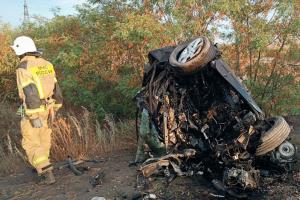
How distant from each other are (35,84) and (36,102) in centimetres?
28

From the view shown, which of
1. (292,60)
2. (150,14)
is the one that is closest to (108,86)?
(150,14)

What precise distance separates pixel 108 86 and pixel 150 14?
2154 millimetres

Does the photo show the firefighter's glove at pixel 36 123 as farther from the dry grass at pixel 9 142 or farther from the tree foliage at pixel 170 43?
the tree foliage at pixel 170 43

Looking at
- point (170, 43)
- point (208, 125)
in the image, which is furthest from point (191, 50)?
point (170, 43)

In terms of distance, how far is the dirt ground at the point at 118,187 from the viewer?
5.17m

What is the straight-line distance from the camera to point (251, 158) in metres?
5.36

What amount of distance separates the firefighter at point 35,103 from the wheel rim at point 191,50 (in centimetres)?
216

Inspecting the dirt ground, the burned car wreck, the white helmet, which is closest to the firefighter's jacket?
the white helmet

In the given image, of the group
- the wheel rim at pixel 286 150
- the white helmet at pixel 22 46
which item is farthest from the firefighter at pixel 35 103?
the wheel rim at pixel 286 150

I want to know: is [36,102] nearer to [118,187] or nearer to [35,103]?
[35,103]

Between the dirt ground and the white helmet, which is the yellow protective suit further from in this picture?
the dirt ground

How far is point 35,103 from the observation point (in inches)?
248

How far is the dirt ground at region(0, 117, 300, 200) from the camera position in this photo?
5168mm

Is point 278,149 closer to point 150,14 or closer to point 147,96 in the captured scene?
point 147,96
